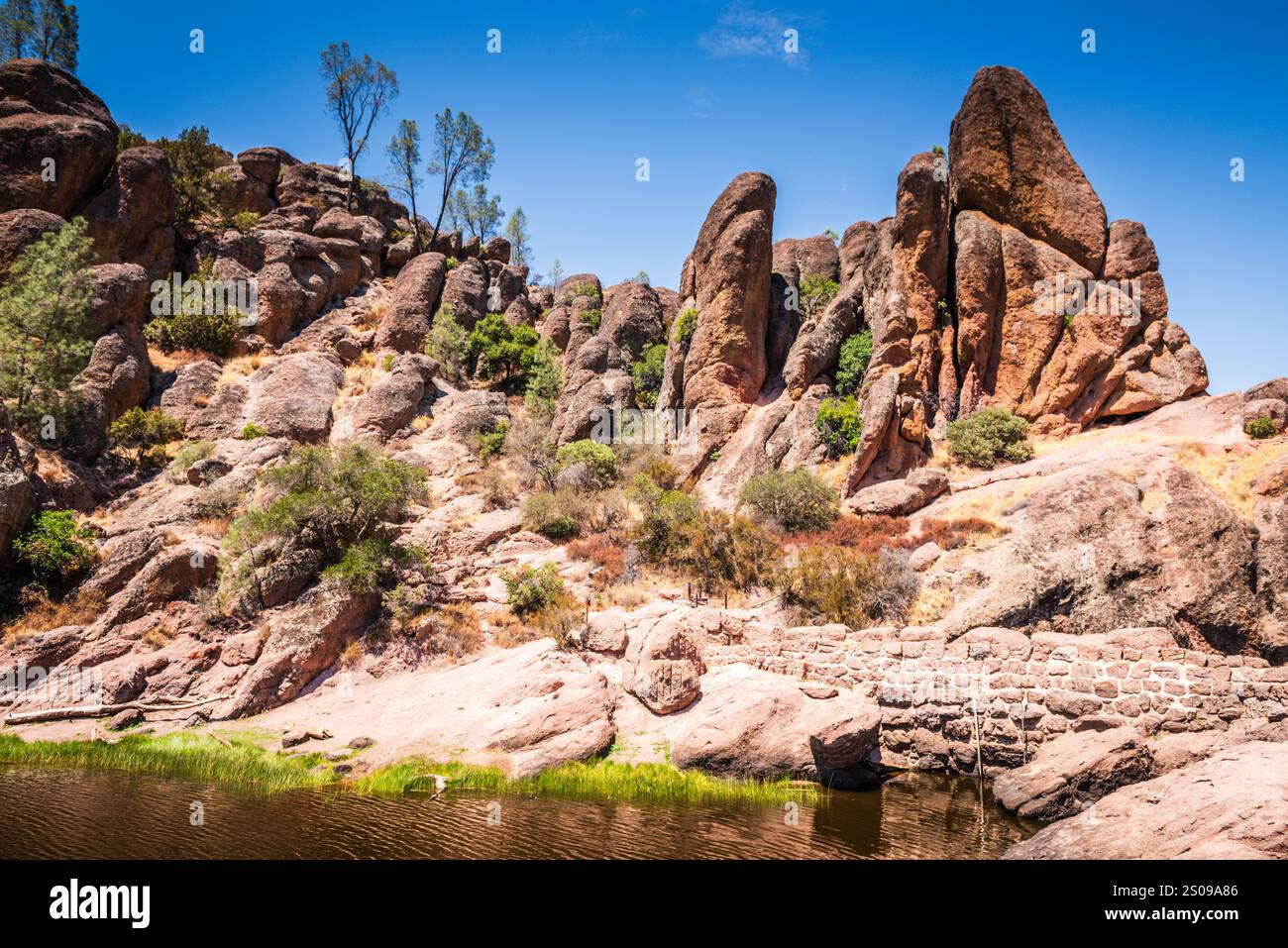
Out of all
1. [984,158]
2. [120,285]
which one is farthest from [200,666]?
[984,158]

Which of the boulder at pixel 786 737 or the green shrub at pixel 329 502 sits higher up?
the green shrub at pixel 329 502

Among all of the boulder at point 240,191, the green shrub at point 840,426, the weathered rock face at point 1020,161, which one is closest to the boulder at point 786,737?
the green shrub at point 840,426


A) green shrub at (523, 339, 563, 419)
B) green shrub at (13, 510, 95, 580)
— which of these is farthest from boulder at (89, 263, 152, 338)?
green shrub at (523, 339, 563, 419)

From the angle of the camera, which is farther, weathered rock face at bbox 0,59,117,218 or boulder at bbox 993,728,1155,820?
weathered rock face at bbox 0,59,117,218

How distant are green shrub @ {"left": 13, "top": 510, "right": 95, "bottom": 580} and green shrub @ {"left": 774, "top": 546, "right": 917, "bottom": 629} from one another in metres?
23.3

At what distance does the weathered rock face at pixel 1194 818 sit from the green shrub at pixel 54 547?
88.2 ft

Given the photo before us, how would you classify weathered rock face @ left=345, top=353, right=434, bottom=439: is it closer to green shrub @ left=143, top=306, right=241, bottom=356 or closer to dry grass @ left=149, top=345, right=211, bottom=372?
green shrub @ left=143, top=306, right=241, bottom=356

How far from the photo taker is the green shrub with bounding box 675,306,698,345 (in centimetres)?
3847

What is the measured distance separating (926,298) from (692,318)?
13.4 m

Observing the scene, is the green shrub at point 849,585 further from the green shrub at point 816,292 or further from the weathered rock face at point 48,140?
the weathered rock face at point 48,140

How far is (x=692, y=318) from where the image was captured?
38.5m

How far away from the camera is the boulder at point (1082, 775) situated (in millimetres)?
10945
